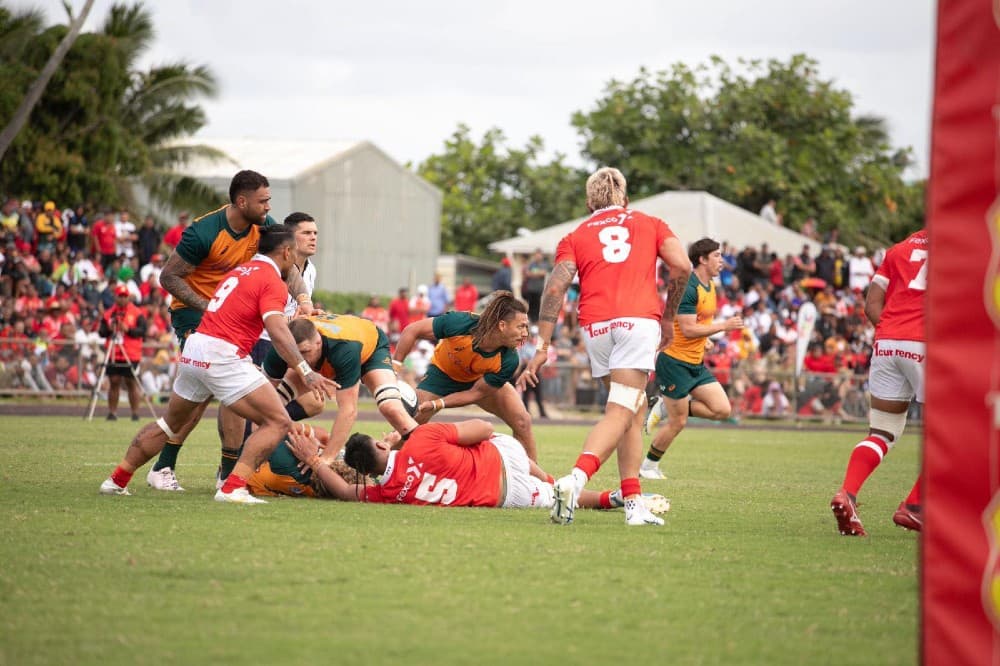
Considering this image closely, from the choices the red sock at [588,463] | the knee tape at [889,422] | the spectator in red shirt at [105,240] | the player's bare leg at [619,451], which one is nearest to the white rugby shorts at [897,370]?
the knee tape at [889,422]

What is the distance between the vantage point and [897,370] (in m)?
8.89

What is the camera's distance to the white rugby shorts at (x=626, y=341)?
338 inches

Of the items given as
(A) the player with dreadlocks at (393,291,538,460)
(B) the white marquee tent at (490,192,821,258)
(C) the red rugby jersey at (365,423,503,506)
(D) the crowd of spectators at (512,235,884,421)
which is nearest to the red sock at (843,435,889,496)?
(C) the red rugby jersey at (365,423,503,506)

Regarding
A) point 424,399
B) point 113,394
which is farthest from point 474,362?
point 113,394

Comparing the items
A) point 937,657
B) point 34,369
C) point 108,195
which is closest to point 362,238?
point 108,195

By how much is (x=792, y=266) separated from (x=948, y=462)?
30.3 meters

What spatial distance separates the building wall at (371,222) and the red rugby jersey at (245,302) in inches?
1411

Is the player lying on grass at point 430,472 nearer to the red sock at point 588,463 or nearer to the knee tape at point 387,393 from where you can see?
the knee tape at point 387,393

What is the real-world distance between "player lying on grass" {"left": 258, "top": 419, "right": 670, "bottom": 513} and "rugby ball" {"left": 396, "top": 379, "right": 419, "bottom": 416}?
2.52 ft

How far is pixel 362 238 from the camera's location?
162 feet

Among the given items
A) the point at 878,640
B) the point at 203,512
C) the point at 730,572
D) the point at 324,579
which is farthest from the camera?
the point at 203,512

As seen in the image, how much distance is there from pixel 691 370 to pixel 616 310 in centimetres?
554

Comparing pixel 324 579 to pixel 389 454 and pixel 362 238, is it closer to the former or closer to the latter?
pixel 389 454

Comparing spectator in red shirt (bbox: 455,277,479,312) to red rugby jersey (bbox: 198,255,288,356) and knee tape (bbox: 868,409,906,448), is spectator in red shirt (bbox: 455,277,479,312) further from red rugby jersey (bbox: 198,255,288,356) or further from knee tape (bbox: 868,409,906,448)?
knee tape (bbox: 868,409,906,448)
